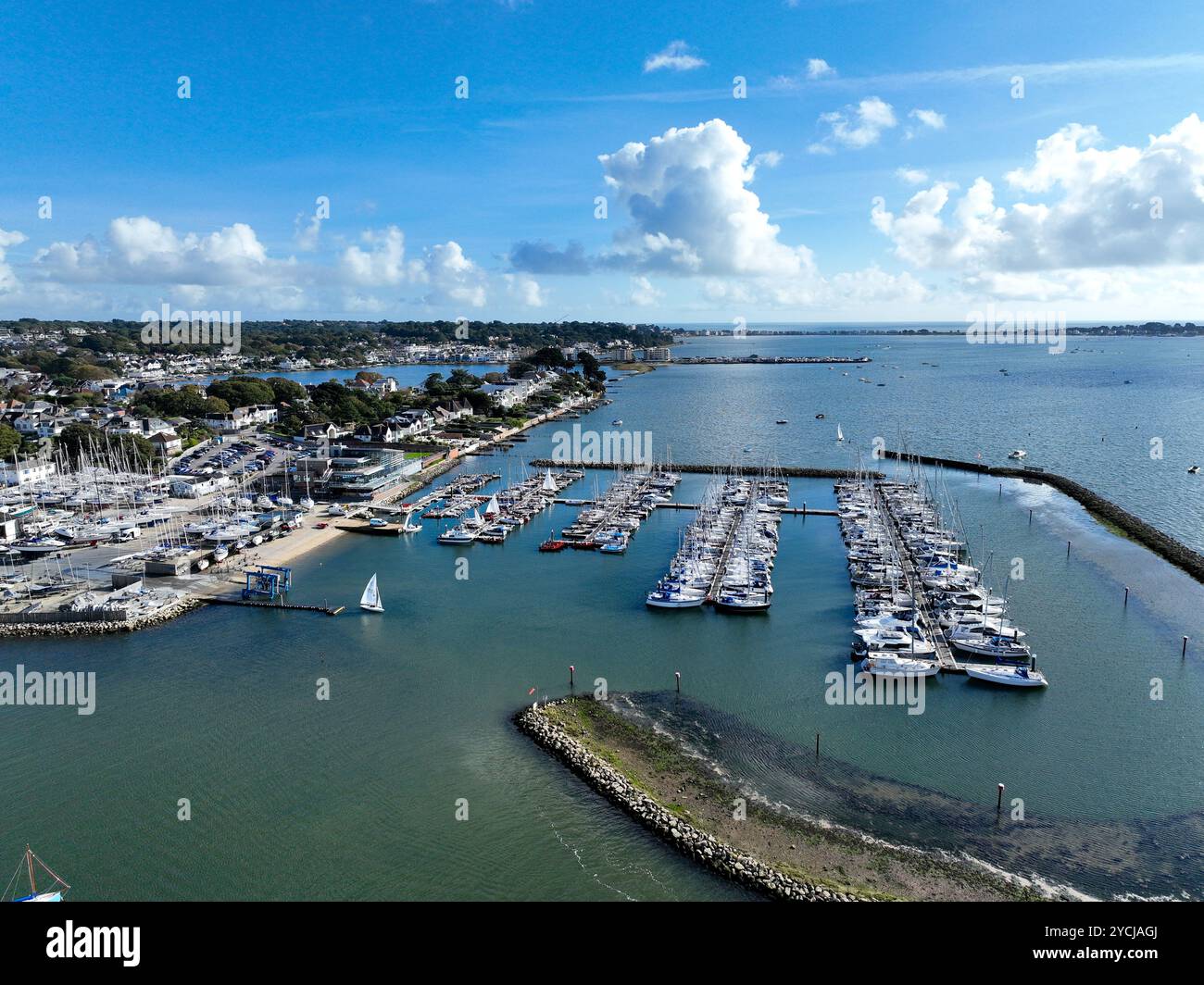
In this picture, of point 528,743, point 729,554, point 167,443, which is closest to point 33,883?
point 528,743

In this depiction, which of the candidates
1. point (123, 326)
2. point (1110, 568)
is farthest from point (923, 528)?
point (123, 326)

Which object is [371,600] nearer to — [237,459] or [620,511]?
[620,511]

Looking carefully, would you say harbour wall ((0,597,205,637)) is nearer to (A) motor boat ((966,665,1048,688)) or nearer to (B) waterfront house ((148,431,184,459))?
(A) motor boat ((966,665,1048,688))

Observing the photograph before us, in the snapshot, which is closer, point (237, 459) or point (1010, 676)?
point (1010, 676)

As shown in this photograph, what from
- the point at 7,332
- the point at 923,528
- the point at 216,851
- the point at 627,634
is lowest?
the point at 216,851
